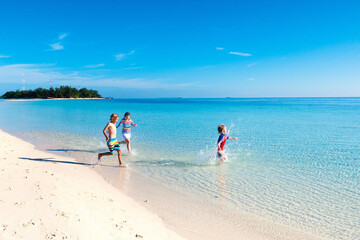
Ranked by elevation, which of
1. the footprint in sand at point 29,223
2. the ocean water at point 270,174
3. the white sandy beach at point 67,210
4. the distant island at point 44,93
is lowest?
the ocean water at point 270,174

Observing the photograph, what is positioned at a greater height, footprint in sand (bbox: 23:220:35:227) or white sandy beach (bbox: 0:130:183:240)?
footprint in sand (bbox: 23:220:35:227)

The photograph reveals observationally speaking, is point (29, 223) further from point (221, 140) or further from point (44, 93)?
point (44, 93)

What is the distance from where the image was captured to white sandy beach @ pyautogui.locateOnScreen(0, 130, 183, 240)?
3.59 m

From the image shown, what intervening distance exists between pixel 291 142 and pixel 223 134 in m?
7.17

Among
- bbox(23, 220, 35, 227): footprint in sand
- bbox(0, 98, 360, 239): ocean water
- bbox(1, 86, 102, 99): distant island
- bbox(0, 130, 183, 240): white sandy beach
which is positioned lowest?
bbox(0, 98, 360, 239): ocean water

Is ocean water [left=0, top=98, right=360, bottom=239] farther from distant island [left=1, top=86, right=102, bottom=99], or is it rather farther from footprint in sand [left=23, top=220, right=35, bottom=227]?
distant island [left=1, top=86, right=102, bottom=99]

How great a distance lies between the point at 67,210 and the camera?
4332 millimetres

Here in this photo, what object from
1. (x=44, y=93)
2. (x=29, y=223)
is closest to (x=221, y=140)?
(x=29, y=223)

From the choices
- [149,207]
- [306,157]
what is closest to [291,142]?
[306,157]

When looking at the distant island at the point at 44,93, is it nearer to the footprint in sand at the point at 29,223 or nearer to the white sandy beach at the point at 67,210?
the white sandy beach at the point at 67,210

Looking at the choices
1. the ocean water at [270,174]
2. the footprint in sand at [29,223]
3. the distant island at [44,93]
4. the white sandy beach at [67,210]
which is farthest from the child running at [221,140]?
the distant island at [44,93]

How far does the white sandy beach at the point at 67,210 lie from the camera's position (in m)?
3.59

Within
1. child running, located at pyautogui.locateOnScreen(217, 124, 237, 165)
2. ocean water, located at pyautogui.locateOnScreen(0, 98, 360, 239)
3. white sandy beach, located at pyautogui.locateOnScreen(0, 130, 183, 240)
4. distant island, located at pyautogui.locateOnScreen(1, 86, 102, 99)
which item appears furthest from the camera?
distant island, located at pyautogui.locateOnScreen(1, 86, 102, 99)

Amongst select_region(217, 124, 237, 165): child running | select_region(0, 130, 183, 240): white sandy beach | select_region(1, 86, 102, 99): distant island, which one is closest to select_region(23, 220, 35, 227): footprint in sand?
select_region(0, 130, 183, 240): white sandy beach
